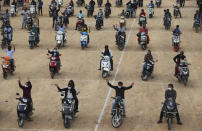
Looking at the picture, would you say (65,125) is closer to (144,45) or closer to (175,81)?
(175,81)

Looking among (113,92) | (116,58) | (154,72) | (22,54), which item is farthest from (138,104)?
(22,54)

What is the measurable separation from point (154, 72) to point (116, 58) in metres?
3.42

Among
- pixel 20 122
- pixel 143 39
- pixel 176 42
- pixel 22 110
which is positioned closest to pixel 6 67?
pixel 20 122

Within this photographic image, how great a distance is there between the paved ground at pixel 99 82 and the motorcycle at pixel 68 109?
360 millimetres

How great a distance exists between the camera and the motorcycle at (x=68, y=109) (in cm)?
1533

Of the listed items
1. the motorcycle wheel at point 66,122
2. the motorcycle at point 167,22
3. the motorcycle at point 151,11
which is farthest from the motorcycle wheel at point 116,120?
the motorcycle at point 151,11

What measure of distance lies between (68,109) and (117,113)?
1.84 m

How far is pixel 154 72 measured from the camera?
2253cm

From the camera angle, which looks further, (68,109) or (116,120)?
(116,120)

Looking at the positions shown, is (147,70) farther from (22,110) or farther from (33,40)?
(33,40)

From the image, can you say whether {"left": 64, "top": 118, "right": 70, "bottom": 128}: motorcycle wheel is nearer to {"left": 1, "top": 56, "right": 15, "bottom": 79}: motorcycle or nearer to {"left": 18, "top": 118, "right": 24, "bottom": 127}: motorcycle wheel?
{"left": 18, "top": 118, "right": 24, "bottom": 127}: motorcycle wheel

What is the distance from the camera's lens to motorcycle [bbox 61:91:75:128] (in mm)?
15328

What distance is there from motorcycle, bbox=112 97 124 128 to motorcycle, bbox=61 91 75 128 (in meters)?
1.58

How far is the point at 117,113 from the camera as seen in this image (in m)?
15.4
